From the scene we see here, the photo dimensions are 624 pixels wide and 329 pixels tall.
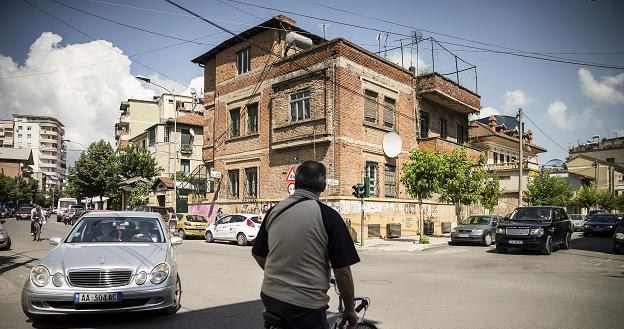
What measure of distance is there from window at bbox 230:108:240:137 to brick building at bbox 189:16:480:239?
68mm

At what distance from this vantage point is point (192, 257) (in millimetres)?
14469

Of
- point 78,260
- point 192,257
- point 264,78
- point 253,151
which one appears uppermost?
point 264,78

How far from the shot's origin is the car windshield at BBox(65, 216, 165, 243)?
6941mm

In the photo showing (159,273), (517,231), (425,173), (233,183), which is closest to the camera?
(159,273)

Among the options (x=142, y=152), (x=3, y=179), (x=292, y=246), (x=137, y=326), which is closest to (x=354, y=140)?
(x=137, y=326)

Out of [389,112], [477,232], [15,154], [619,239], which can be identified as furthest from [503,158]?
[15,154]

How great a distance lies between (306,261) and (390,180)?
73.9 ft

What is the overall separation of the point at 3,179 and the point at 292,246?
86.6m

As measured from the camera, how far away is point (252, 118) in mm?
26484

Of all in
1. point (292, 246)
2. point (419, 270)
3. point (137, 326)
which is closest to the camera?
point (292, 246)

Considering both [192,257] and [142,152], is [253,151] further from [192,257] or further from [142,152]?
[142,152]

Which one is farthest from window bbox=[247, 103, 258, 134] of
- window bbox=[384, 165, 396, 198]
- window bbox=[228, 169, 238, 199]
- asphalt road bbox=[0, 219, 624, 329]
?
asphalt road bbox=[0, 219, 624, 329]

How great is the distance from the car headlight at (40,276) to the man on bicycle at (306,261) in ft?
13.9

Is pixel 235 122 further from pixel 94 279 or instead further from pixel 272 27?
pixel 94 279
